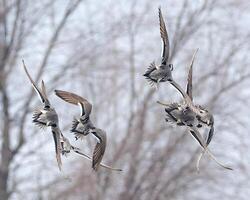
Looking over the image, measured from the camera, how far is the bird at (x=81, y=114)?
5.87ft

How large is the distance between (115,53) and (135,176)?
1.81 metres

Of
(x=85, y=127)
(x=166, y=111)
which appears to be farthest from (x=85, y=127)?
(x=166, y=111)

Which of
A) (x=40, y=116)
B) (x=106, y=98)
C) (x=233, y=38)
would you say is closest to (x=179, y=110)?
(x=40, y=116)

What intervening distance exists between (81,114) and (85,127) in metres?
0.05

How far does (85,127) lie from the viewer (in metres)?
1.84

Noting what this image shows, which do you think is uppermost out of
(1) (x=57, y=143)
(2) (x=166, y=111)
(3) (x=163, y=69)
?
(3) (x=163, y=69)

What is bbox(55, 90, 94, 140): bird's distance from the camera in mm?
1788

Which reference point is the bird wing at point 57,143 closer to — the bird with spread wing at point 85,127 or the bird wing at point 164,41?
the bird with spread wing at point 85,127

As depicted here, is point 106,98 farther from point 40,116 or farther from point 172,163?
point 40,116

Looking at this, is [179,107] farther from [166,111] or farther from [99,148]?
[99,148]

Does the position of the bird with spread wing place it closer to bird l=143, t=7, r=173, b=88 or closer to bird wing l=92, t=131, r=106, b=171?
→ bird wing l=92, t=131, r=106, b=171

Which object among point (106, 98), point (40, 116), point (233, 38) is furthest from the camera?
point (106, 98)

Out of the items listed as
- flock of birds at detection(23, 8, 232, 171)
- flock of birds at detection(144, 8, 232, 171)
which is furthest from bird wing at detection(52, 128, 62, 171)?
flock of birds at detection(144, 8, 232, 171)

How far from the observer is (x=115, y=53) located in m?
10.8
